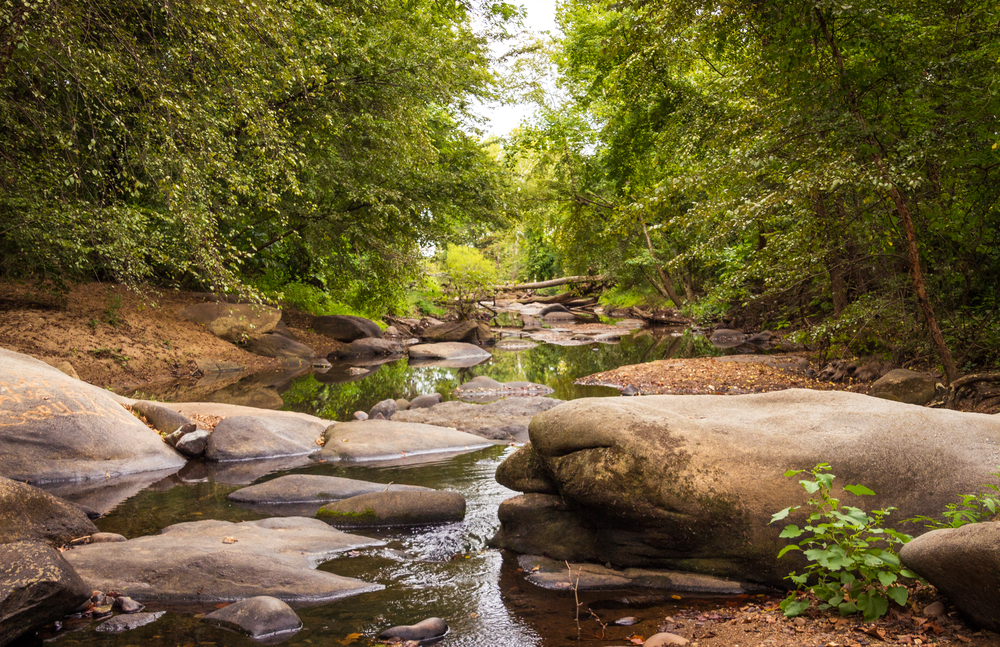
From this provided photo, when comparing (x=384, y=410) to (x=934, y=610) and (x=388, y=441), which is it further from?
(x=934, y=610)

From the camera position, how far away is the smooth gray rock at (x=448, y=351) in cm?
2153

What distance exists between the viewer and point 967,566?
3006 millimetres

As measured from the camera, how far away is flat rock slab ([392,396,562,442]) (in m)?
10.1

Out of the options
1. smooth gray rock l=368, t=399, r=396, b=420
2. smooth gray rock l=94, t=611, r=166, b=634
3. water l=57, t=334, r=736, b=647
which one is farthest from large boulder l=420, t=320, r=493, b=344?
smooth gray rock l=94, t=611, r=166, b=634

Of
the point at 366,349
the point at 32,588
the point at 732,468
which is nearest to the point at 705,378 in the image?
the point at 732,468

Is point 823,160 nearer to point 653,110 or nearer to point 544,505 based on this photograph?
point 544,505

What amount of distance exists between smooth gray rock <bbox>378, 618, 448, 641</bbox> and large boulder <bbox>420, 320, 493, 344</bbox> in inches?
808

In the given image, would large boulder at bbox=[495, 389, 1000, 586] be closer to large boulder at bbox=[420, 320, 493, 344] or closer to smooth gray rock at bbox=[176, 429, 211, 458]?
smooth gray rock at bbox=[176, 429, 211, 458]

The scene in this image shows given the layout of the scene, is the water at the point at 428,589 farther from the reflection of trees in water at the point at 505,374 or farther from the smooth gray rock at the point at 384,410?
the reflection of trees in water at the point at 505,374

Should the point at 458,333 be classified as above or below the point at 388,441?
above

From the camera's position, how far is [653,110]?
18.7 metres

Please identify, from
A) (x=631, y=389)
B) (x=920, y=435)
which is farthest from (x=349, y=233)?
(x=920, y=435)

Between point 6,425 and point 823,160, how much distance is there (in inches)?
396

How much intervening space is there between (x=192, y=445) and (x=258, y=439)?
2.70ft
